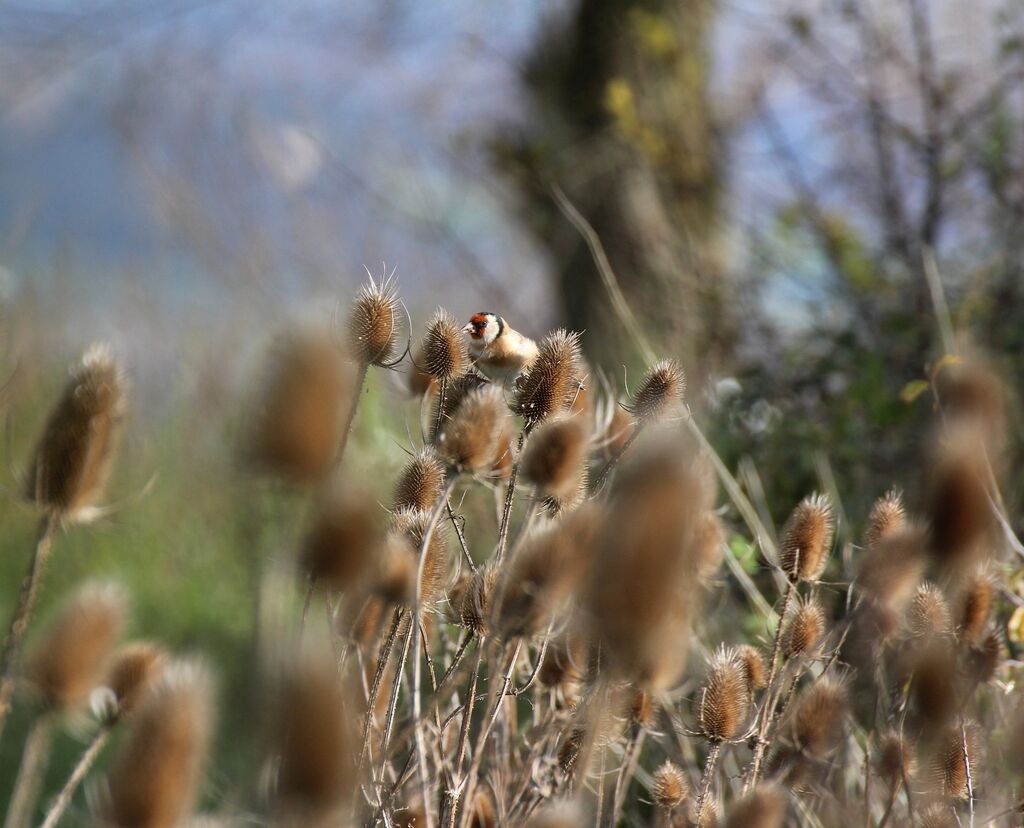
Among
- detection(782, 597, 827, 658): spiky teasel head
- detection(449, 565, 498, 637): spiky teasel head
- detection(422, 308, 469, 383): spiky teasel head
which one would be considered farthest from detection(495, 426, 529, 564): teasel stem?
detection(782, 597, 827, 658): spiky teasel head

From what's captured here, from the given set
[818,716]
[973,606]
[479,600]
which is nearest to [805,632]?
[818,716]

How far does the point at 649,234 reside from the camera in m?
6.38

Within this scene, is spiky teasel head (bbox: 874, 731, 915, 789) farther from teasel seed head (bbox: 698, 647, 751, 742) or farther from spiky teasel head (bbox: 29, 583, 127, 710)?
spiky teasel head (bbox: 29, 583, 127, 710)

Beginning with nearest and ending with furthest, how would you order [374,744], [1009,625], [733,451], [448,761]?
1. [448,761]
2. [374,744]
3. [1009,625]
4. [733,451]

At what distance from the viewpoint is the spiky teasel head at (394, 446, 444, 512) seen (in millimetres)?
1480

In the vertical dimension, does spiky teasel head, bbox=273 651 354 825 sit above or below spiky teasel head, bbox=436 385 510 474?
below

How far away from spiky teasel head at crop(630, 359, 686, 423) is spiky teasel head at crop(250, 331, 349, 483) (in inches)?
26.7

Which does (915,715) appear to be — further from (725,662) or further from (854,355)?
(854,355)

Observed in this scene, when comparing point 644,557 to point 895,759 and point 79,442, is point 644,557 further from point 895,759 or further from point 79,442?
point 895,759

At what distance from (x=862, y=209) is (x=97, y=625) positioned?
14.9 feet

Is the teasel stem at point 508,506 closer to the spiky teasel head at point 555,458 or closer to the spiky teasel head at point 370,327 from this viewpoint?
the spiky teasel head at point 555,458

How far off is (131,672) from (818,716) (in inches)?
32.7

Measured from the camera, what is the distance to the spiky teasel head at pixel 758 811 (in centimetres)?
112

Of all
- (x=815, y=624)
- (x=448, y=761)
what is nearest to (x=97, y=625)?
(x=448, y=761)
